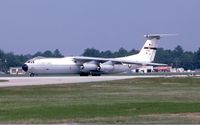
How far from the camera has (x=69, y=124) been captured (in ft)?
71.3

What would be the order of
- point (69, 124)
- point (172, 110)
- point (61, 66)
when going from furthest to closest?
point (61, 66) < point (172, 110) < point (69, 124)

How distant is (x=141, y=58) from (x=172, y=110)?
7602cm

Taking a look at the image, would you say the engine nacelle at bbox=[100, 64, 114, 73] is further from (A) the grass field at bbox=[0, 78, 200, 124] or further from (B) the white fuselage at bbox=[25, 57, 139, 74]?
(A) the grass field at bbox=[0, 78, 200, 124]

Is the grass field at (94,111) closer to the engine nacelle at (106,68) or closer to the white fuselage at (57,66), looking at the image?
the white fuselage at (57,66)

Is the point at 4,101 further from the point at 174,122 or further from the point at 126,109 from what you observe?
the point at 174,122

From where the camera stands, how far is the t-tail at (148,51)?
10388 centimetres

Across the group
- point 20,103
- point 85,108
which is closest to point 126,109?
point 85,108

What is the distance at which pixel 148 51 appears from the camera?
105000mm

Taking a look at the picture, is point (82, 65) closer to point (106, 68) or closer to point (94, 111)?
point (106, 68)

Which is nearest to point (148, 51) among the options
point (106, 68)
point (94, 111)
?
point (106, 68)

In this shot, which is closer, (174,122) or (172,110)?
(174,122)

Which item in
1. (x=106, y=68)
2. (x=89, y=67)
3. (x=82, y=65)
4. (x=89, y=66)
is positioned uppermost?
(x=82, y=65)

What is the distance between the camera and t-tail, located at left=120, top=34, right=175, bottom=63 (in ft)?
341

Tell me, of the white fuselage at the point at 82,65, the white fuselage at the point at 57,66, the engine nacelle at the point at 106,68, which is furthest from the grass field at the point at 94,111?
the engine nacelle at the point at 106,68
